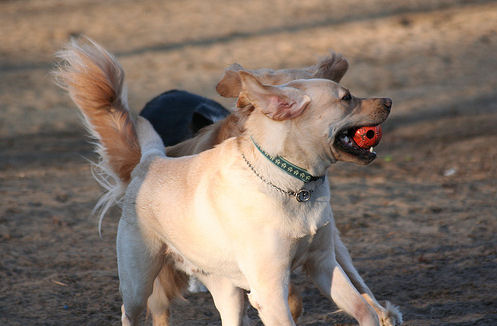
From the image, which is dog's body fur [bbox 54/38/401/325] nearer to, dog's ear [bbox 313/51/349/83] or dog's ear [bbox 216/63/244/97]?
dog's ear [bbox 216/63/244/97]

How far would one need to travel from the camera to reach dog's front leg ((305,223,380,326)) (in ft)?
11.9

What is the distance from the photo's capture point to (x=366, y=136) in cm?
370

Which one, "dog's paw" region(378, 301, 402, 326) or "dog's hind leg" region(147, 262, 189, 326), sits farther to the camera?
"dog's hind leg" region(147, 262, 189, 326)

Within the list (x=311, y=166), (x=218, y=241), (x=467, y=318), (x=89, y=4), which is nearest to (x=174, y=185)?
(x=218, y=241)

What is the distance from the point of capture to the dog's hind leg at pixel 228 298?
4.06 metres

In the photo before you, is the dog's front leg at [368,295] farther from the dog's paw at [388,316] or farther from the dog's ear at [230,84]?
the dog's ear at [230,84]

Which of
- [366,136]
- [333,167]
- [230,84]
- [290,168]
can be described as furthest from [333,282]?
[333,167]

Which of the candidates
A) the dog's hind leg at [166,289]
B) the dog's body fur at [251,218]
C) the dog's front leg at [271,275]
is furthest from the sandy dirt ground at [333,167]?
the dog's front leg at [271,275]

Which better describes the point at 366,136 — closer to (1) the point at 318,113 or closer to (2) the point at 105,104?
(1) the point at 318,113

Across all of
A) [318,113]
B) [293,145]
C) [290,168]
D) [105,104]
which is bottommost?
[105,104]

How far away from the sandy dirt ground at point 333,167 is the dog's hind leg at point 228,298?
31.7 inches

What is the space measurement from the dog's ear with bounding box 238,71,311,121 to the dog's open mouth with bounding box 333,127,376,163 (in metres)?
0.24

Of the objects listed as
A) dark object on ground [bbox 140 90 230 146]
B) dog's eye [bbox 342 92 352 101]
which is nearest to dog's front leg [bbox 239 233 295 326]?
dog's eye [bbox 342 92 352 101]

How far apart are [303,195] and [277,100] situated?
46 cm
